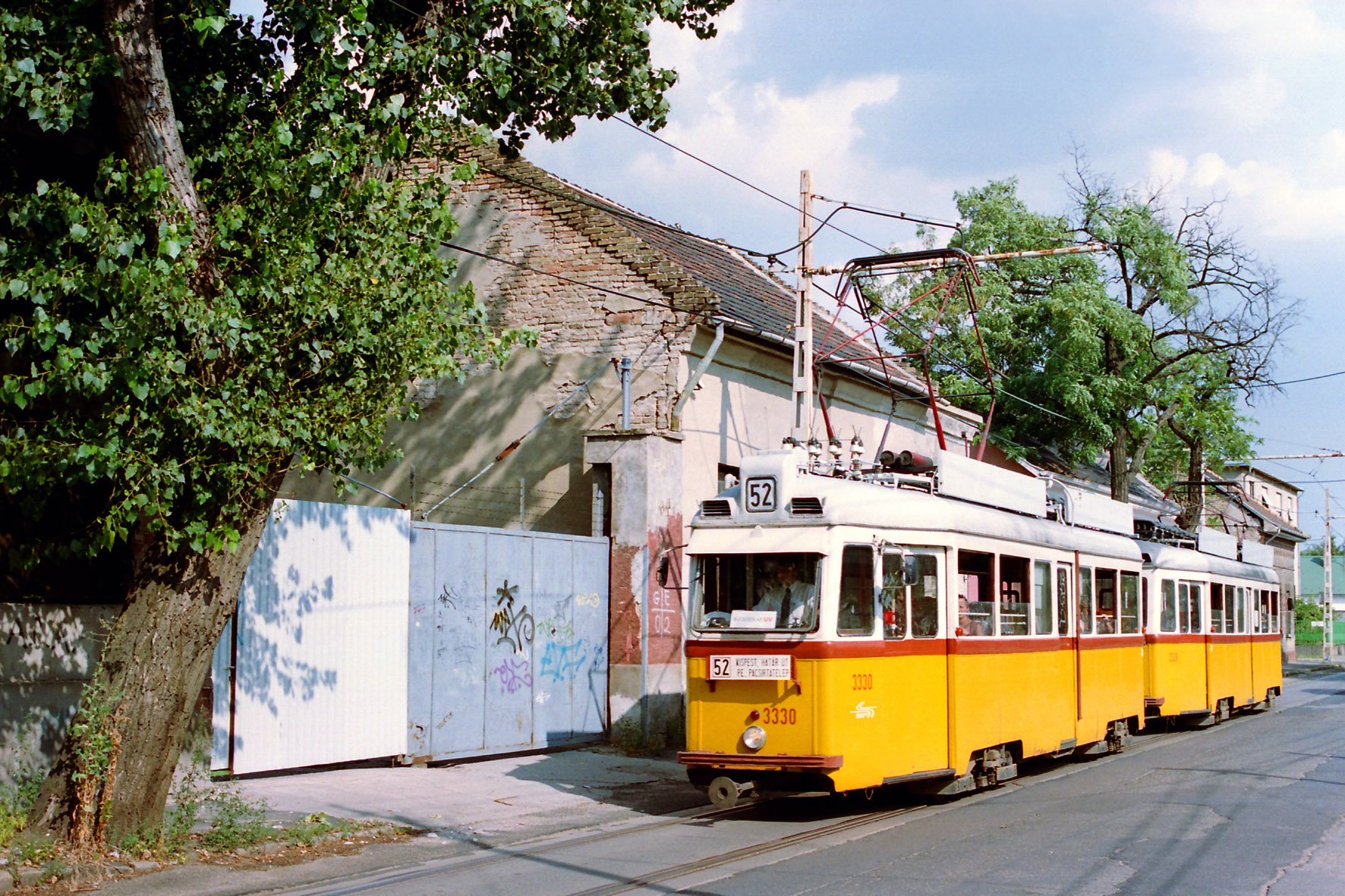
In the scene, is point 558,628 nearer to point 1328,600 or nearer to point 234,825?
point 234,825

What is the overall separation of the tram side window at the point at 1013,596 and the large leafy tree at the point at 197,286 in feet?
17.8

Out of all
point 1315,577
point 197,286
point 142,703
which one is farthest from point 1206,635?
point 1315,577

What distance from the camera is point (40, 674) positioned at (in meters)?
10.4

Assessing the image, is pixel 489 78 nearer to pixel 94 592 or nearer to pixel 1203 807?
pixel 94 592

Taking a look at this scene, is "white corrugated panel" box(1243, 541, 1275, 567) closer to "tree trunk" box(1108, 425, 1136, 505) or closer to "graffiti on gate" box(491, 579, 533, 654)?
"tree trunk" box(1108, 425, 1136, 505)

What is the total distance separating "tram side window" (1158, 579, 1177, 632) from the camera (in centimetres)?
1802

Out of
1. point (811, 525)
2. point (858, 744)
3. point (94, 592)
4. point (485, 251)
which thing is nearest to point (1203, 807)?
point (858, 744)

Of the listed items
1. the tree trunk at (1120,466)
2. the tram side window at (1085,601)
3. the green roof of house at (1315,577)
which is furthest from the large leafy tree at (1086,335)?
the green roof of house at (1315,577)

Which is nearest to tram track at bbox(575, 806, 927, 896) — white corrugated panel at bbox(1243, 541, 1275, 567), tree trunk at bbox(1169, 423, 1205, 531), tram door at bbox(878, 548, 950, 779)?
tram door at bbox(878, 548, 950, 779)

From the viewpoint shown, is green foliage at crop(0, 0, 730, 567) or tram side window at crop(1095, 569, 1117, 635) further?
tram side window at crop(1095, 569, 1117, 635)

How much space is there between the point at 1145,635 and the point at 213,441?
13085 mm

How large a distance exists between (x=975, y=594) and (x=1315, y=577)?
91.1 metres

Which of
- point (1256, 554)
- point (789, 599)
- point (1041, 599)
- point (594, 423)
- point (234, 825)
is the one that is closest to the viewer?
point (234, 825)

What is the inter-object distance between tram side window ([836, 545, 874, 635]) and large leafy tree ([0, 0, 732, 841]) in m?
3.28
